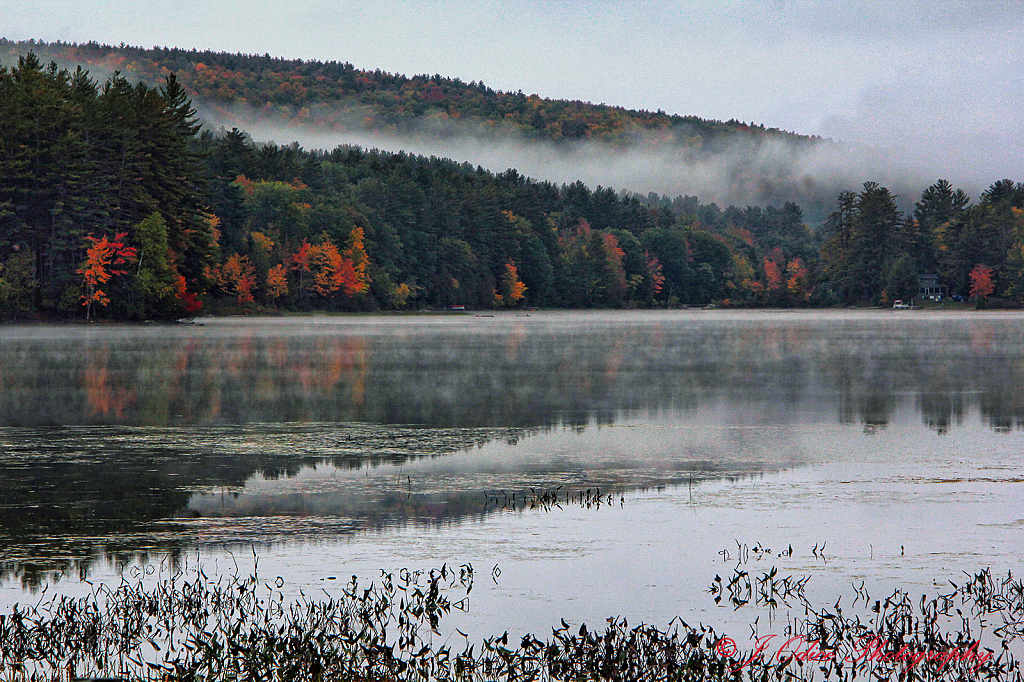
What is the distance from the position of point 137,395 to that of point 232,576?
1719cm

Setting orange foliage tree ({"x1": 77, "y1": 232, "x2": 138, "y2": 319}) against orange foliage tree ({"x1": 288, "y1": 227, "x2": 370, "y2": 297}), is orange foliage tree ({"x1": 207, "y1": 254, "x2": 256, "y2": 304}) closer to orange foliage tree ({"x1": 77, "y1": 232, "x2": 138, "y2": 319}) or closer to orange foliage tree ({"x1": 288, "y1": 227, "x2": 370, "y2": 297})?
orange foliage tree ({"x1": 288, "y1": 227, "x2": 370, "y2": 297})

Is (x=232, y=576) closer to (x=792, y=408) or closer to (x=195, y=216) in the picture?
(x=792, y=408)

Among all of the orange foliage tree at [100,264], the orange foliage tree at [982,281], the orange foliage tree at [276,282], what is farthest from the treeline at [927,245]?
the orange foliage tree at [100,264]

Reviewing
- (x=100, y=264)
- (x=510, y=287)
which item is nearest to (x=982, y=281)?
(x=510, y=287)

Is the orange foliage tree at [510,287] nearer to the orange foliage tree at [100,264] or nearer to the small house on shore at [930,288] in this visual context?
the small house on shore at [930,288]

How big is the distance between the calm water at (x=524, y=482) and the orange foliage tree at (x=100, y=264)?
5214 cm

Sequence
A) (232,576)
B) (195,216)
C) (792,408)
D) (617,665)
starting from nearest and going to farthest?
1. (617,665)
2. (232,576)
3. (792,408)
4. (195,216)

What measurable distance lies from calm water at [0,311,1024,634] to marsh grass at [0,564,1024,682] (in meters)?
0.39

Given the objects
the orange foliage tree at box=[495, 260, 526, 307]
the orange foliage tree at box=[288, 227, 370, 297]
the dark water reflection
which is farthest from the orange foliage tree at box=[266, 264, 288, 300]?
the dark water reflection

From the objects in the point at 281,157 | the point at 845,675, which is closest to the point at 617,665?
the point at 845,675

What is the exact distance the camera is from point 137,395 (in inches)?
965

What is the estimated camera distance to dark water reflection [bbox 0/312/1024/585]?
1102cm

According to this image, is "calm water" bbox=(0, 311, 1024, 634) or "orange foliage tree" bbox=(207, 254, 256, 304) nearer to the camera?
"calm water" bbox=(0, 311, 1024, 634)

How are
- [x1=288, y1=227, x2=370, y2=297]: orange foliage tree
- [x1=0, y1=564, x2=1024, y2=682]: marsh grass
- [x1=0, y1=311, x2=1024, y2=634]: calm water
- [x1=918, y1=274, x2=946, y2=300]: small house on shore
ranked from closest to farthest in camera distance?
[x1=0, y1=564, x2=1024, y2=682]: marsh grass, [x1=0, y1=311, x2=1024, y2=634]: calm water, [x1=288, y1=227, x2=370, y2=297]: orange foliage tree, [x1=918, y1=274, x2=946, y2=300]: small house on shore
